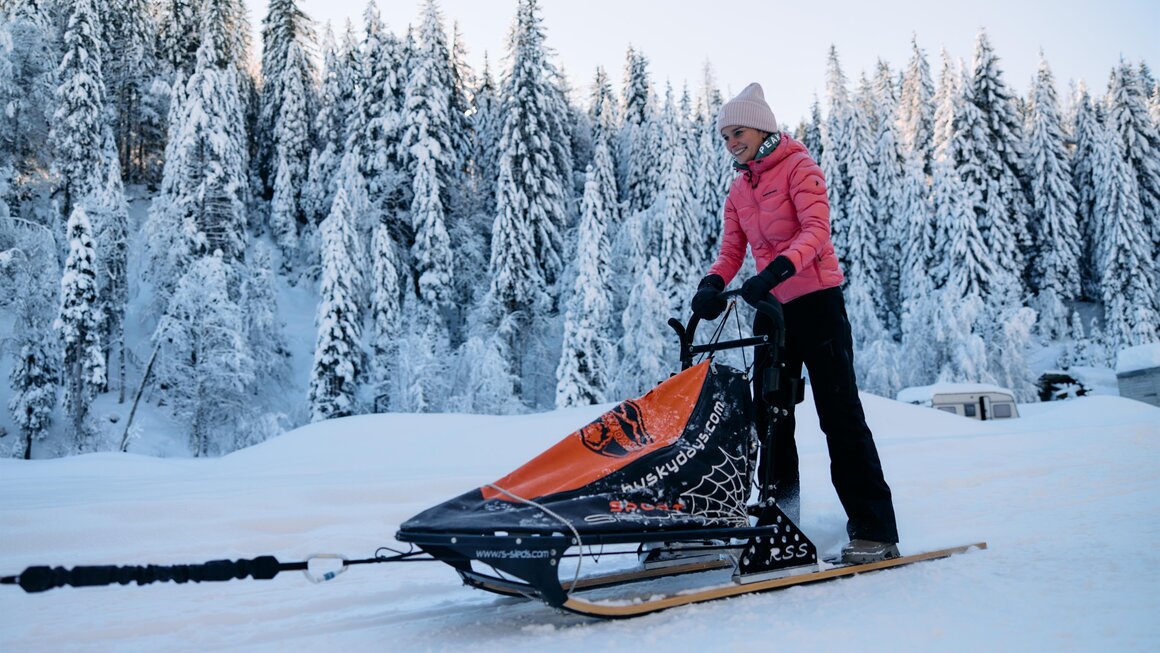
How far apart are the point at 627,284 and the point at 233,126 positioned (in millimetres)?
20237

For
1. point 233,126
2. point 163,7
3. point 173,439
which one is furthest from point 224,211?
point 163,7

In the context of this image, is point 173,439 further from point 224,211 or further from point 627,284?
point 627,284

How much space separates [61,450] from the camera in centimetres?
2559

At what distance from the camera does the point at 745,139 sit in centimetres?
360

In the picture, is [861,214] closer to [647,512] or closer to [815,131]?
[815,131]

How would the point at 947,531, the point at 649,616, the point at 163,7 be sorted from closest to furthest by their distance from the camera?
the point at 649,616, the point at 947,531, the point at 163,7

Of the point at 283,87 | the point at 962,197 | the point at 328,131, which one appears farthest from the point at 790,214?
the point at 283,87

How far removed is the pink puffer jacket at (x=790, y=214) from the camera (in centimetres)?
335

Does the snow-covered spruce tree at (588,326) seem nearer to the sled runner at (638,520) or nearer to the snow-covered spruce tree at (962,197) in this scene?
the snow-covered spruce tree at (962,197)

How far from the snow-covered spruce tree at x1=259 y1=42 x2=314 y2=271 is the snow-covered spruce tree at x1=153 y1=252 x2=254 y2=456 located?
38.6ft

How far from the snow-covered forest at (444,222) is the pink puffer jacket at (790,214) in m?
22.7

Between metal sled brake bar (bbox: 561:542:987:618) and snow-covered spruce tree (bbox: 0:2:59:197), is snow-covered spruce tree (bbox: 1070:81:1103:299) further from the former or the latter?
snow-covered spruce tree (bbox: 0:2:59:197)

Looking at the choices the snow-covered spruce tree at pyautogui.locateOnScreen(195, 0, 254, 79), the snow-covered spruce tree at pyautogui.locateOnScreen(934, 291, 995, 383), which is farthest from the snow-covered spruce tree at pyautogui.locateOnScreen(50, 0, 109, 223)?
the snow-covered spruce tree at pyautogui.locateOnScreen(934, 291, 995, 383)

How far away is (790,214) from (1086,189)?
159 ft
